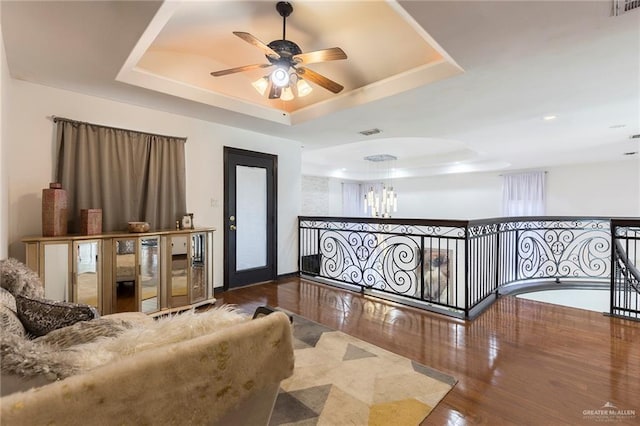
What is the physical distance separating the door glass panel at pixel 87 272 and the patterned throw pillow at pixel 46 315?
1419 millimetres

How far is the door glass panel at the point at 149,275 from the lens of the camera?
3094 mm

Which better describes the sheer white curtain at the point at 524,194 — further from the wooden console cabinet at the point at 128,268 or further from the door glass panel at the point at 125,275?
→ the door glass panel at the point at 125,275

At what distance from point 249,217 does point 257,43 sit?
2.76 m

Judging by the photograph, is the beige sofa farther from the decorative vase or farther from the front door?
the front door

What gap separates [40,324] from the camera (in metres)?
1.43

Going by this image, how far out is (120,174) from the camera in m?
3.32

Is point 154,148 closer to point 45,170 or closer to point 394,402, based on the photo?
point 45,170

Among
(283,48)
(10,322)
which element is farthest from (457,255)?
(10,322)

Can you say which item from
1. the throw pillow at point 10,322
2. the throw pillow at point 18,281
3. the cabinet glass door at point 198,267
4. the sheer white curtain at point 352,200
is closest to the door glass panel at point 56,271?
Result: the throw pillow at point 18,281

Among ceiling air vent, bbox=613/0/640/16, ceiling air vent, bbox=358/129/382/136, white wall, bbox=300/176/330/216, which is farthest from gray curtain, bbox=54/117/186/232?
white wall, bbox=300/176/330/216

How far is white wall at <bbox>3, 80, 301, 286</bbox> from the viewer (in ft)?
9.16

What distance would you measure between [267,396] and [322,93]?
3.66 metres

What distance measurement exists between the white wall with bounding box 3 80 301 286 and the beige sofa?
8.62 ft

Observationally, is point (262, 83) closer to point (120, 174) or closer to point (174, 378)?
point (120, 174)
